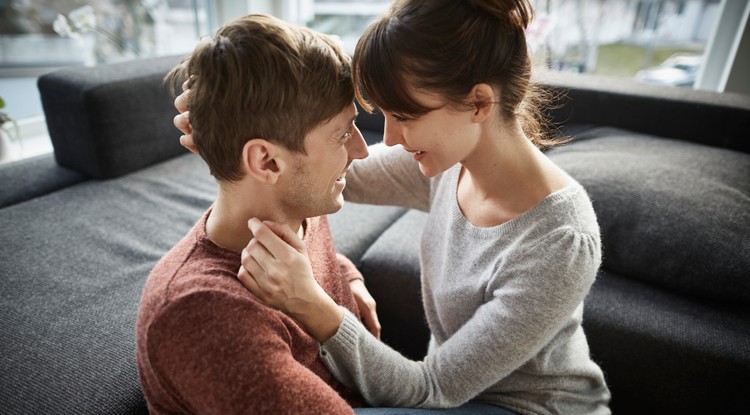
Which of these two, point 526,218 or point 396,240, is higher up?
point 526,218

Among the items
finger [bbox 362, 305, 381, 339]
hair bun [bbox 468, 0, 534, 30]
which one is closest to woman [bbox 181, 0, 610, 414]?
hair bun [bbox 468, 0, 534, 30]

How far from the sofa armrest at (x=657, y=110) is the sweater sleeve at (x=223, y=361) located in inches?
53.9

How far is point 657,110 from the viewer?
5.86ft

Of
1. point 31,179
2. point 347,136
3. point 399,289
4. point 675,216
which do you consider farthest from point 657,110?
point 31,179

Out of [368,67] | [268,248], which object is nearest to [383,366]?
[268,248]

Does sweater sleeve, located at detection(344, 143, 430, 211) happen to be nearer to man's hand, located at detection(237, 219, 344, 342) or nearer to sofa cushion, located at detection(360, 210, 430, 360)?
sofa cushion, located at detection(360, 210, 430, 360)

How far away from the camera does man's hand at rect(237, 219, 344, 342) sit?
28.6 inches

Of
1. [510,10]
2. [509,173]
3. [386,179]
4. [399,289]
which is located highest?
[510,10]

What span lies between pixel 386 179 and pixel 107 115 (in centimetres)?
115

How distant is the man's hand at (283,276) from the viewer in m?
0.73

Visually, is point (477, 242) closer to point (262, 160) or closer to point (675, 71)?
point (262, 160)

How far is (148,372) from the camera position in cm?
71

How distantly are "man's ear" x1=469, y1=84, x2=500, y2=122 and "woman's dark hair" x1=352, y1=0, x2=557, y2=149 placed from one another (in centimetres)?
1

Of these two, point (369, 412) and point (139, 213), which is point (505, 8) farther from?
point (139, 213)
